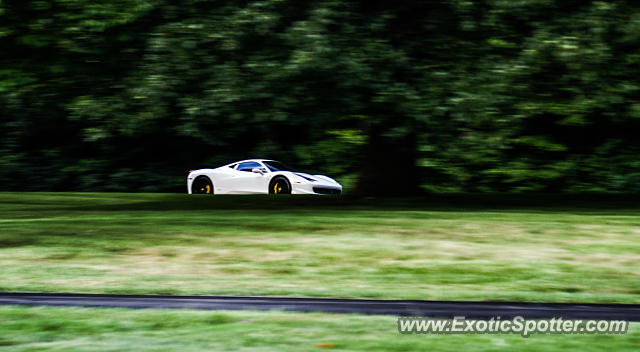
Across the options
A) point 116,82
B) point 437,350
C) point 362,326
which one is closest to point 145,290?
point 362,326

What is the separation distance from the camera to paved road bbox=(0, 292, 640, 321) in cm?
651

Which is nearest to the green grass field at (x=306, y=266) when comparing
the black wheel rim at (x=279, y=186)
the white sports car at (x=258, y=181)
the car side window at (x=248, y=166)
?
the white sports car at (x=258, y=181)

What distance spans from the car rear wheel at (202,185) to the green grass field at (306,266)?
10.4 m

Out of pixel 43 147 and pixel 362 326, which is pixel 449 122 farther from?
pixel 43 147

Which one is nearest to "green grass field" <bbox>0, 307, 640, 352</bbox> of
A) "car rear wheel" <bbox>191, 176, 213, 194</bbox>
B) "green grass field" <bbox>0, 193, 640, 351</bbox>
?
"green grass field" <bbox>0, 193, 640, 351</bbox>

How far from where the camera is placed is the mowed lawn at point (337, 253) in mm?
8125

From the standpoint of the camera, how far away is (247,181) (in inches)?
1047

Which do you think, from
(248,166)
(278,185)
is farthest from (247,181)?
(278,185)

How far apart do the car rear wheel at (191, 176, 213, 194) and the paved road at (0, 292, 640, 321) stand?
19969 millimetres

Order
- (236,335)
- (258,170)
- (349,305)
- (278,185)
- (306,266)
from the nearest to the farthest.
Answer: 1. (236,335)
2. (349,305)
3. (306,266)
4. (278,185)
5. (258,170)

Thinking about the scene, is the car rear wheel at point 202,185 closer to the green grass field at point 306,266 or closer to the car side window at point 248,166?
the car side window at point 248,166

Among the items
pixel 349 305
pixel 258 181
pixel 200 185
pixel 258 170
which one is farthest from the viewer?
pixel 200 185

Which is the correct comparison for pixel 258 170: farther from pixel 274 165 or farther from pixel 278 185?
pixel 274 165

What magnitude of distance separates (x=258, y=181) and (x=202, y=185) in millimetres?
2143
